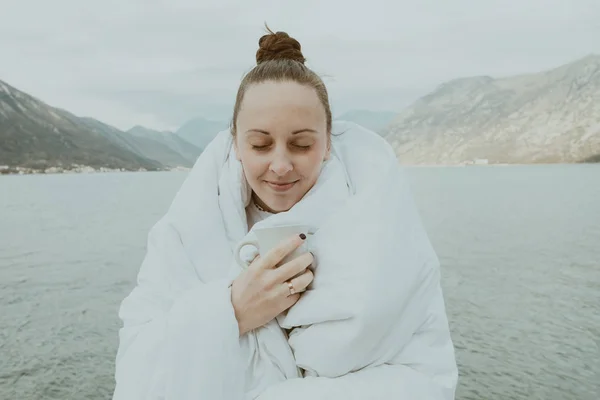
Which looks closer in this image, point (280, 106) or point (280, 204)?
point (280, 106)

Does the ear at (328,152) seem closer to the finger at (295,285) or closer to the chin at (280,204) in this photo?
the chin at (280,204)

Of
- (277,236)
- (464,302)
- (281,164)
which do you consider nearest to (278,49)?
(281,164)

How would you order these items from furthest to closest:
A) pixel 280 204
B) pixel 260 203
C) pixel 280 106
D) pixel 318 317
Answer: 1. pixel 260 203
2. pixel 280 204
3. pixel 280 106
4. pixel 318 317

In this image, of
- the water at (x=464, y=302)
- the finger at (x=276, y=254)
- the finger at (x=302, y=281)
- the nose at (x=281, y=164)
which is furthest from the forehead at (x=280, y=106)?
the water at (x=464, y=302)

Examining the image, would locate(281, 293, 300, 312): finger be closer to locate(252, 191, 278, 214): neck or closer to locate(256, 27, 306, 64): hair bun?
locate(252, 191, 278, 214): neck

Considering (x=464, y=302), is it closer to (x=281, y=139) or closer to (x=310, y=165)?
(x=310, y=165)

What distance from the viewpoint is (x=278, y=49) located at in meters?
2.45

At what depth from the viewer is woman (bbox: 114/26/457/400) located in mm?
1967

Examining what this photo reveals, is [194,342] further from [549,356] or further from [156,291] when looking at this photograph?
[549,356]

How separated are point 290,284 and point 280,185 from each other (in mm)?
476

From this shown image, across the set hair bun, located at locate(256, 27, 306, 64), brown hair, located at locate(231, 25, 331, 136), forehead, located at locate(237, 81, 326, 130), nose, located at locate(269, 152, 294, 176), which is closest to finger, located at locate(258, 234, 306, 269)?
nose, located at locate(269, 152, 294, 176)

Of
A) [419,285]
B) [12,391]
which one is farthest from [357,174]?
[12,391]

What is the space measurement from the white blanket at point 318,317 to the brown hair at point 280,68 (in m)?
0.40

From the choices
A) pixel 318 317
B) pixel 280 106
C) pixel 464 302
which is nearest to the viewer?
pixel 318 317
